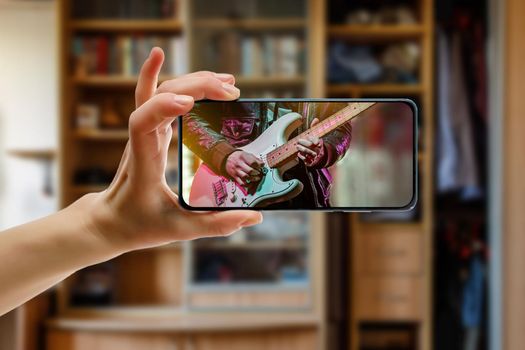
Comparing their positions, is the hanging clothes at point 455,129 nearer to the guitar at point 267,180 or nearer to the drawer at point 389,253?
the drawer at point 389,253

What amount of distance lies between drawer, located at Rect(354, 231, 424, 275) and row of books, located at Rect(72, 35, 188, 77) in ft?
3.51

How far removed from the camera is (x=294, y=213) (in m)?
2.29

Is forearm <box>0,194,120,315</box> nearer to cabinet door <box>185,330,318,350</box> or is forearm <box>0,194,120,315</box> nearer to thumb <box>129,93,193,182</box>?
thumb <box>129,93,193,182</box>

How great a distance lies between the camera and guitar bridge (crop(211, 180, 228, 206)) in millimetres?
435

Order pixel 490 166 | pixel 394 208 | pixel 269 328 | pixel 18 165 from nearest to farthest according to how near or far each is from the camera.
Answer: pixel 394 208
pixel 269 328
pixel 490 166
pixel 18 165

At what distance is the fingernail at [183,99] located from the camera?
0.39m

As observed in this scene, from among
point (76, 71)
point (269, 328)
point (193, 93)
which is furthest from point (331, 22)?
point (193, 93)

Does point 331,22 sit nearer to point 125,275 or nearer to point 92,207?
point 125,275

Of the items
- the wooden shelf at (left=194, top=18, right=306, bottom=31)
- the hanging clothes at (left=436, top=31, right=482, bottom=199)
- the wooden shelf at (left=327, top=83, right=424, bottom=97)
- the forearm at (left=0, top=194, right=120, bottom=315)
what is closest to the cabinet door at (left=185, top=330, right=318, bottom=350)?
the hanging clothes at (left=436, top=31, right=482, bottom=199)

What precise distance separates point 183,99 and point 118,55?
6.70 ft

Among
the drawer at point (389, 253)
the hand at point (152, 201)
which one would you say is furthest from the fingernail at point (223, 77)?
the drawer at point (389, 253)

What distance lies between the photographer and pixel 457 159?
2.35m

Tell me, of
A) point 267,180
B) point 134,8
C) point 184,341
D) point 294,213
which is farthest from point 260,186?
point 134,8

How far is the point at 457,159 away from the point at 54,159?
1.76m
